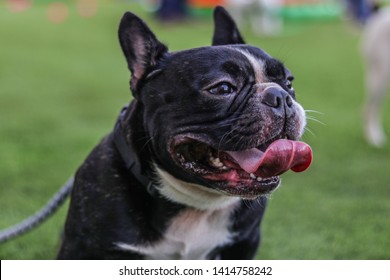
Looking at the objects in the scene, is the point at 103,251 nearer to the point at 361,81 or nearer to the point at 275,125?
the point at 275,125

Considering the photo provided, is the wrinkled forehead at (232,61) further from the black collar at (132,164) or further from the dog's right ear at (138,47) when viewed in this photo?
the black collar at (132,164)

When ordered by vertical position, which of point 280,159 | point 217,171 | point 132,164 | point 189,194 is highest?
point 280,159

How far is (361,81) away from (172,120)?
7.09 metres

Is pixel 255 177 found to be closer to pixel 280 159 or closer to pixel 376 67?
pixel 280 159

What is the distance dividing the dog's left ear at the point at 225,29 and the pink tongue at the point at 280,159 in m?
0.83

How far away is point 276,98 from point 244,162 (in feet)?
0.88

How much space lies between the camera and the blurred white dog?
19.9ft

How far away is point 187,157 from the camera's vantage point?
2.62 metres

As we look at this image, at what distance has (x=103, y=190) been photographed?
283 centimetres

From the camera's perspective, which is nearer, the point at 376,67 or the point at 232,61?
the point at 232,61

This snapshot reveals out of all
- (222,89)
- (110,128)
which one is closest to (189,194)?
(222,89)

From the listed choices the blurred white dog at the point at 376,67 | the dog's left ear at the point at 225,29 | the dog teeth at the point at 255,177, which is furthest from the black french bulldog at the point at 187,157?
the blurred white dog at the point at 376,67

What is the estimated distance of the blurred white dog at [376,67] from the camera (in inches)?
239
